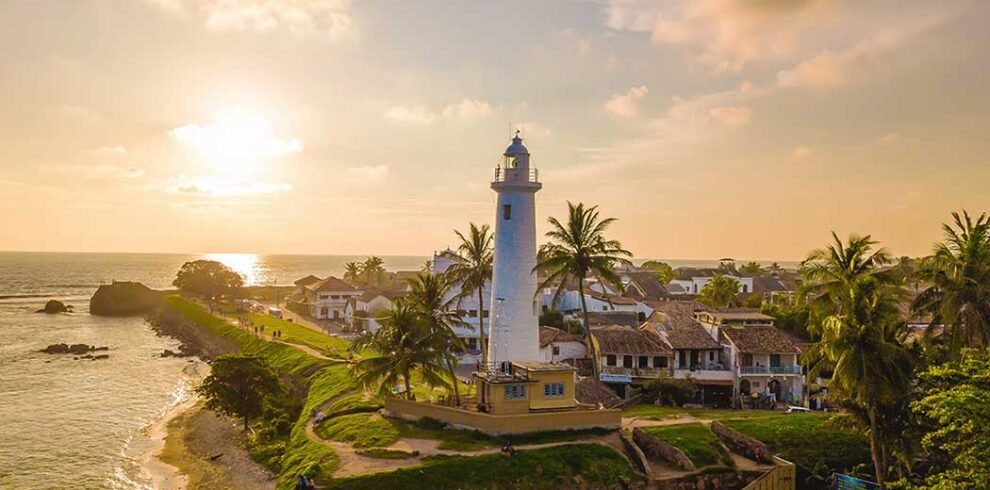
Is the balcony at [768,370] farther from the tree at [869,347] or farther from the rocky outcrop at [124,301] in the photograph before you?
the rocky outcrop at [124,301]

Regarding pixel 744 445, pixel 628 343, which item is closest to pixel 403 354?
pixel 744 445

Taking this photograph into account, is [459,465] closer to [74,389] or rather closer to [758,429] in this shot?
[758,429]

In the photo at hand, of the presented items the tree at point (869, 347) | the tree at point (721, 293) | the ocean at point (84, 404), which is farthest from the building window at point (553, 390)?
the tree at point (721, 293)

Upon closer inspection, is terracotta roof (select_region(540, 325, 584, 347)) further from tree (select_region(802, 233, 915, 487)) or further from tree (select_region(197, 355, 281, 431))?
tree (select_region(802, 233, 915, 487))

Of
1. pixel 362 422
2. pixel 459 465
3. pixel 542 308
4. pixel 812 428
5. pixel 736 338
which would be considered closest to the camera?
pixel 459 465

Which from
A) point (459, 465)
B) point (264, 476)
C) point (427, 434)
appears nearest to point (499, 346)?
point (427, 434)

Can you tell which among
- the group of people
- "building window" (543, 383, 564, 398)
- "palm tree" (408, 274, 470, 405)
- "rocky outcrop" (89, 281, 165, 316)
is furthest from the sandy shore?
"rocky outcrop" (89, 281, 165, 316)
